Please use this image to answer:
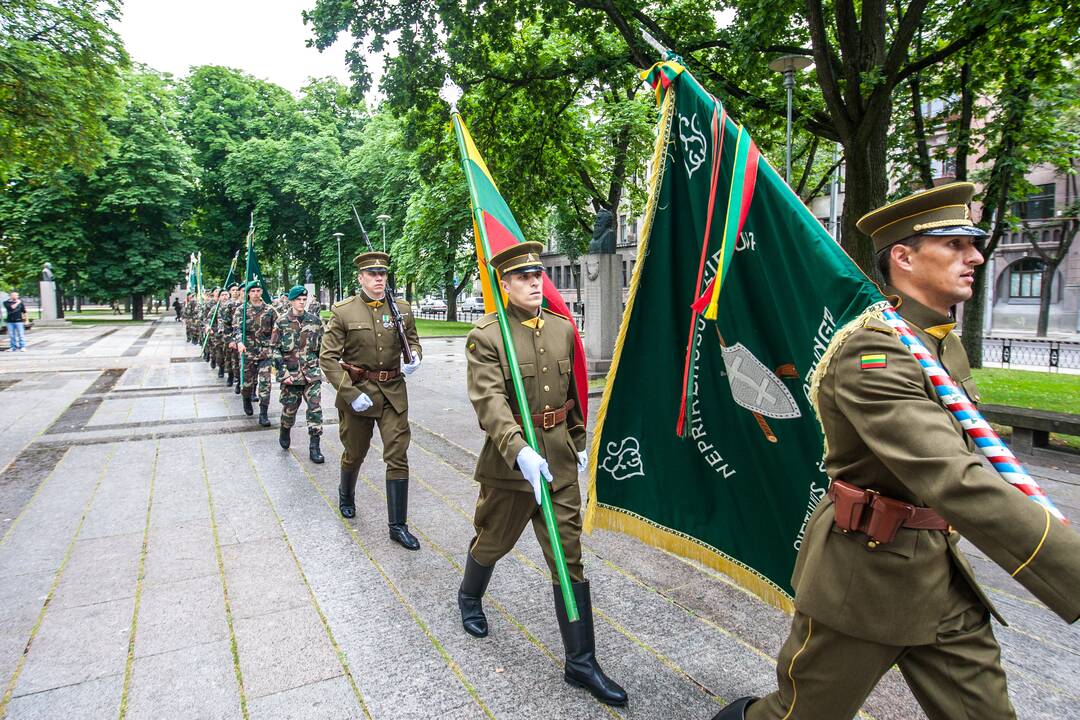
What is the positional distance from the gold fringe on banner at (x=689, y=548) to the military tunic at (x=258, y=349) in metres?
7.86

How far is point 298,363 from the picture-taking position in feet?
27.7

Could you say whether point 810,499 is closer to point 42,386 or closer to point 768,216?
point 768,216

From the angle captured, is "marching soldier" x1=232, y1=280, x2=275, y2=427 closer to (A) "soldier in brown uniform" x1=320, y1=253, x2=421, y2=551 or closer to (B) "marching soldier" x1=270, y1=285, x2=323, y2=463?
(B) "marching soldier" x1=270, y1=285, x2=323, y2=463

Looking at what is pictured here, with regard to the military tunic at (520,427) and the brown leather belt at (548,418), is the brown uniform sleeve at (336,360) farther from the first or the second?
the brown leather belt at (548,418)

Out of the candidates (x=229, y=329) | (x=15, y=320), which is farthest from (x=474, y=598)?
(x=15, y=320)

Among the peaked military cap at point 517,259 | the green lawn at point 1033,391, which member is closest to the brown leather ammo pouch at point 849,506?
the peaked military cap at point 517,259

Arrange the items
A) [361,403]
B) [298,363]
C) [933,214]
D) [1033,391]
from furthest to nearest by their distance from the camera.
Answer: [1033,391] → [298,363] → [361,403] → [933,214]

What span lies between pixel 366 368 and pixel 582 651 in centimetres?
328

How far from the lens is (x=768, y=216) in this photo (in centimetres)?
254

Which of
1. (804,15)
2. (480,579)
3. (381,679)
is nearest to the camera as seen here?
(381,679)

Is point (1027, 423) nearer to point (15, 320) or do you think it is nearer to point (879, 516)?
point (879, 516)

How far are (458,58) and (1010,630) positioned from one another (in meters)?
11.5

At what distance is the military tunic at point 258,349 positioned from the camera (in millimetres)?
10219

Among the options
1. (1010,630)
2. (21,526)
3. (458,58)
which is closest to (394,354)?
(21,526)
